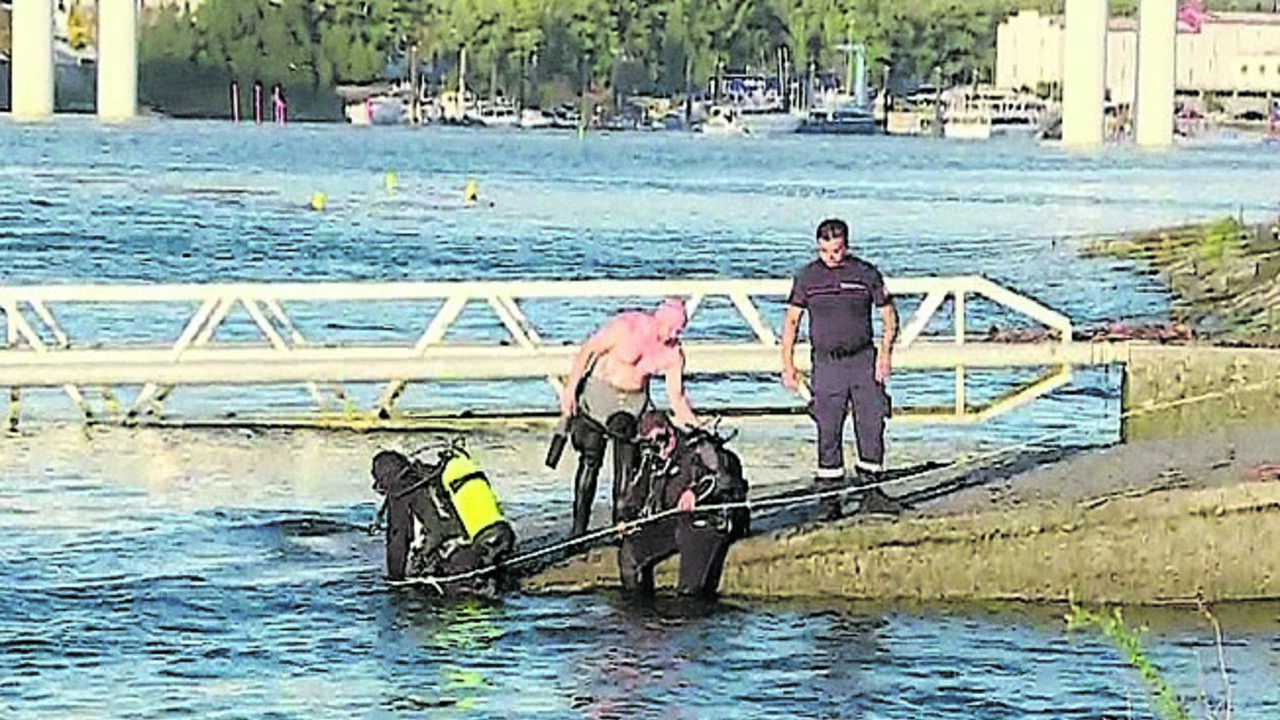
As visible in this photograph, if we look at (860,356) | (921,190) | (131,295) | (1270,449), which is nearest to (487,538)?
(860,356)

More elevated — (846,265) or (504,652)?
(846,265)

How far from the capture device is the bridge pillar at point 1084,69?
117562mm

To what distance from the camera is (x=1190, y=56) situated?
16912cm

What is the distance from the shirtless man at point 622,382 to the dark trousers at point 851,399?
0.68m

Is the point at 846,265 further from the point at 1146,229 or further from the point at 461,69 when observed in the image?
the point at 461,69

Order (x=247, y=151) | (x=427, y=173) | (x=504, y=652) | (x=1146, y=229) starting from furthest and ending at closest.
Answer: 1. (x=247, y=151)
2. (x=427, y=173)
3. (x=1146, y=229)
4. (x=504, y=652)

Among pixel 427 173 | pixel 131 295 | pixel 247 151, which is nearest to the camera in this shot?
pixel 131 295

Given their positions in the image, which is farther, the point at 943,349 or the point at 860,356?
the point at 943,349

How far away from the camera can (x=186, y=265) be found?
204 ft

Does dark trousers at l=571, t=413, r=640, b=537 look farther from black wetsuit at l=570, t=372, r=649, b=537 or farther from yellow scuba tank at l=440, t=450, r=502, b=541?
yellow scuba tank at l=440, t=450, r=502, b=541

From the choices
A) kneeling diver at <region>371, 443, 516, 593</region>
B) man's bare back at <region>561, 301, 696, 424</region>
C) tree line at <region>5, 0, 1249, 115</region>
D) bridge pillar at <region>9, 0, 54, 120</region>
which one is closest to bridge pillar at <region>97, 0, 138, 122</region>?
bridge pillar at <region>9, 0, 54, 120</region>

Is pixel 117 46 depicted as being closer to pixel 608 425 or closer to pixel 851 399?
pixel 851 399

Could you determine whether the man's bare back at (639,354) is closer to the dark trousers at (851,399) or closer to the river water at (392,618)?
the dark trousers at (851,399)

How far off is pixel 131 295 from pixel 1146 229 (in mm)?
54203
